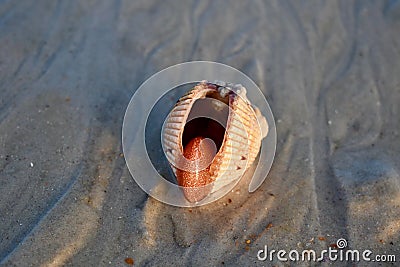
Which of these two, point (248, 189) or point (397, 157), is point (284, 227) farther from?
point (397, 157)

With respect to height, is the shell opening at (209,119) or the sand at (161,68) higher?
the shell opening at (209,119)

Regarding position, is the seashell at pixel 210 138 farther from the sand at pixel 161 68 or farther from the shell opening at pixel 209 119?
the sand at pixel 161 68

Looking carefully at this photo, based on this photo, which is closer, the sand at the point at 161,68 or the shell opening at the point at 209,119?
the sand at the point at 161,68

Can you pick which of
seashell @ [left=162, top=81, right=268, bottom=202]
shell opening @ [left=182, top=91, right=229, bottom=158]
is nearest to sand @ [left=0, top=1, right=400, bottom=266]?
seashell @ [left=162, top=81, right=268, bottom=202]

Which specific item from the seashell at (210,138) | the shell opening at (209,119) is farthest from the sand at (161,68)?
the shell opening at (209,119)

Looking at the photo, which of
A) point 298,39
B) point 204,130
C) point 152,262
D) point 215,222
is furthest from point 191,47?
point 152,262
